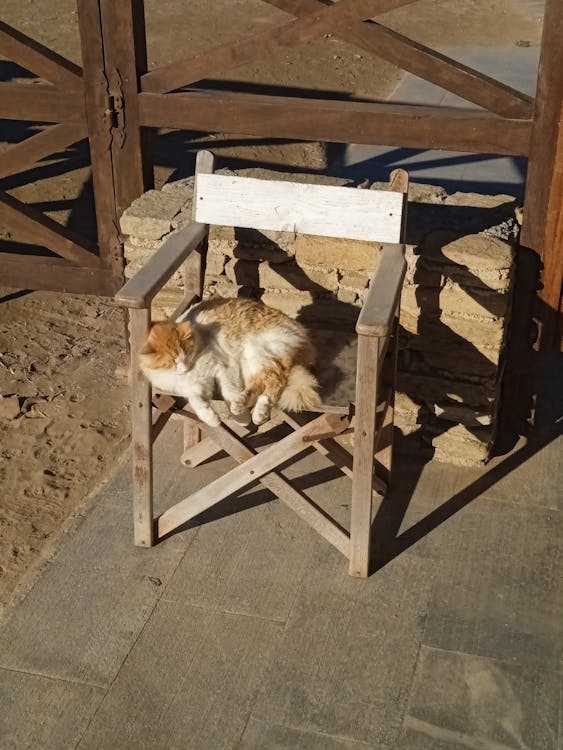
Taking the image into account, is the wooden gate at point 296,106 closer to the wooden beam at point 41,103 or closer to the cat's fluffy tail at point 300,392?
the wooden beam at point 41,103

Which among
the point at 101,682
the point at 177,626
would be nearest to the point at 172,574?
the point at 177,626

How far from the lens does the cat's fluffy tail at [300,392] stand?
13.1ft

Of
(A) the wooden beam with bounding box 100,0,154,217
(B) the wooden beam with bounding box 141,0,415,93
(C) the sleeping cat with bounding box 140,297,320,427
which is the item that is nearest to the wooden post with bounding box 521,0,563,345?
(B) the wooden beam with bounding box 141,0,415,93

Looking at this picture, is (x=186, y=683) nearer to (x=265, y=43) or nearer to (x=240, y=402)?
(x=240, y=402)

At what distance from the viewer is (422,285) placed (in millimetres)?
4609

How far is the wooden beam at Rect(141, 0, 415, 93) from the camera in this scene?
4.64m

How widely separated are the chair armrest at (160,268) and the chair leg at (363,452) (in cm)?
84

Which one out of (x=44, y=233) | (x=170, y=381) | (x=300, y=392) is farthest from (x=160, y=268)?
(x=44, y=233)

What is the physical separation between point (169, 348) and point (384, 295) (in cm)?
85

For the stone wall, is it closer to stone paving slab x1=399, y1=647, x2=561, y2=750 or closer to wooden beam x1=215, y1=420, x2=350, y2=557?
wooden beam x1=215, y1=420, x2=350, y2=557

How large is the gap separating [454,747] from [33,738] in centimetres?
145

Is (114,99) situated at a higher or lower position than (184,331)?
higher

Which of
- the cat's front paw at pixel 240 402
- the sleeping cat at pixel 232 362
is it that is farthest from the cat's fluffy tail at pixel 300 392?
the cat's front paw at pixel 240 402

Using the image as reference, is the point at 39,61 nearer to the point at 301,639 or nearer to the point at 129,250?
the point at 129,250
